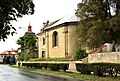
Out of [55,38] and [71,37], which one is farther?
[55,38]

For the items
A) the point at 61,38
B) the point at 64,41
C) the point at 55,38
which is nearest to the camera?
the point at 64,41

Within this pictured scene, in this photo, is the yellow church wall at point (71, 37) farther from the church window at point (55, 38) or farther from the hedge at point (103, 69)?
the hedge at point (103, 69)

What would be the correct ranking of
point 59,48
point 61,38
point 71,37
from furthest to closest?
point 59,48
point 61,38
point 71,37

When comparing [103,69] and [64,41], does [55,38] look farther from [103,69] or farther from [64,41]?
[103,69]

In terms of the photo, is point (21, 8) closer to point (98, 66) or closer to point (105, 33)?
point (98, 66)

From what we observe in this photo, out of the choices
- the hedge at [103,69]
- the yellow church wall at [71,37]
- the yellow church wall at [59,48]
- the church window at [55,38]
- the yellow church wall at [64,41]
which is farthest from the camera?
the church window at [55,38]

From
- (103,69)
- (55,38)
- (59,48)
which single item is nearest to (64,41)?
(59,48)

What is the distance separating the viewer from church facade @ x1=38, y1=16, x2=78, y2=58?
214 feet

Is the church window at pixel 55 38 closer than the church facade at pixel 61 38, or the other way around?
the church facade at pixel 61 38

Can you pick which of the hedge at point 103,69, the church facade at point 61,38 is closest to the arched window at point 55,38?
the church facade at point 61,38

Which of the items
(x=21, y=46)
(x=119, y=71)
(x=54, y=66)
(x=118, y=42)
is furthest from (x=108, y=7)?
(x=21, y=46)

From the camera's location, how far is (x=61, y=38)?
6800cm

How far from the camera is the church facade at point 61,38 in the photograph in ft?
214

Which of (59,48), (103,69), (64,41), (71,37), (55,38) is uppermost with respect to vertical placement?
(55,38)
